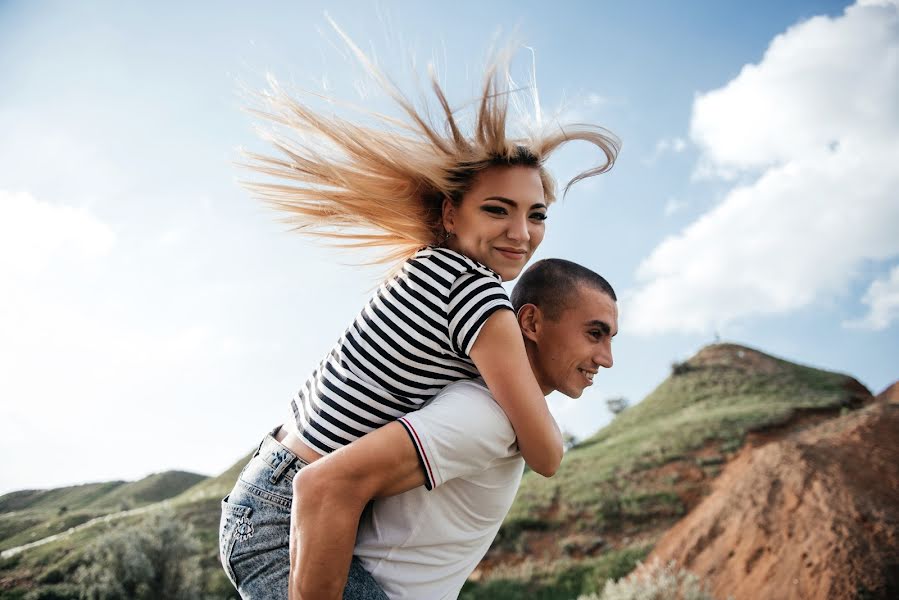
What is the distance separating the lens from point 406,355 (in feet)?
8.23

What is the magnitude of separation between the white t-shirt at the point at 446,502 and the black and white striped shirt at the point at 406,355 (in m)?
0.16

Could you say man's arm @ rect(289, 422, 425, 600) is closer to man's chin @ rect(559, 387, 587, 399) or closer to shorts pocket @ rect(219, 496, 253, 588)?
shorts pocket @ rect(219, 496, 253, 588)

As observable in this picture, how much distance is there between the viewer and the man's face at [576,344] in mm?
2975

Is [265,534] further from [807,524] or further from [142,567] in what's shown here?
[142,567]

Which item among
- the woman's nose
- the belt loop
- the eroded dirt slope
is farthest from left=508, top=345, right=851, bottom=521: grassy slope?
the belt loop

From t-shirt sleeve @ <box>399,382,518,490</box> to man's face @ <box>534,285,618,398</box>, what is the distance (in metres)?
0.65

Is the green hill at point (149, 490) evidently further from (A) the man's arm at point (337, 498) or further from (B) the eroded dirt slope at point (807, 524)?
(A) the man's arm at point (337, 498)

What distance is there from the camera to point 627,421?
109ft

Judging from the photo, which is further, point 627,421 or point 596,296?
point 627,421

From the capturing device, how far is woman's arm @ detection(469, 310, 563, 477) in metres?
2.34

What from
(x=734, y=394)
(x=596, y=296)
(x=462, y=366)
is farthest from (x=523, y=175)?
(x=734, y=394)

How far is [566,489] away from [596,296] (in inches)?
788

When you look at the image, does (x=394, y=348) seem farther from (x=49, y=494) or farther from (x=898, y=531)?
(x=49, y=494)

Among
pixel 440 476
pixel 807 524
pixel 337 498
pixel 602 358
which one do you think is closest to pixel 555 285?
pixel 602 358
